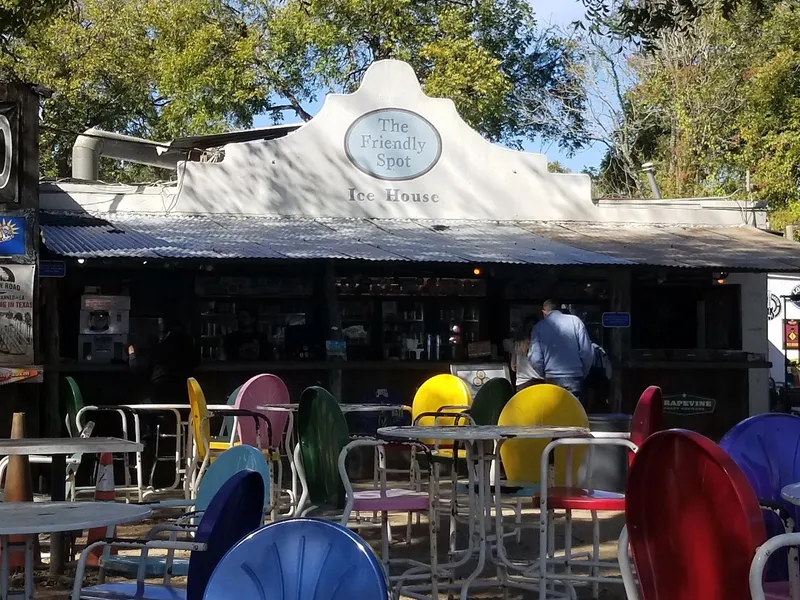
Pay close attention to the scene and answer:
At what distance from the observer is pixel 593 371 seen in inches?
444

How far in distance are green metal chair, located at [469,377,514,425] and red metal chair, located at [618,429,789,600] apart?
13.0 ft

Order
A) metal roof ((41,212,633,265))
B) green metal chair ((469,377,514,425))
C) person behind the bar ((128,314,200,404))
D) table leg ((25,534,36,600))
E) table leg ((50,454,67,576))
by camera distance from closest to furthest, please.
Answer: table leg ((25,534,36,600)) < table leg ((50,454,67,576)) < green metal chair ((469,377,514,425)) < metal roof ((41,212,633,265)) < person behind the bar ((128,314,200,404))

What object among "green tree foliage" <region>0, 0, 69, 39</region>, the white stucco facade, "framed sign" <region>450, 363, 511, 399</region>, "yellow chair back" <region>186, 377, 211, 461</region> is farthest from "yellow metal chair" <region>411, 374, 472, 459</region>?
"green tree foliage" <region>0, 0, 69, 39</region>

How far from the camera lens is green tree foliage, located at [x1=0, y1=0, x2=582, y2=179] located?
22.1 metres

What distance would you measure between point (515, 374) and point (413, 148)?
9.07 feet

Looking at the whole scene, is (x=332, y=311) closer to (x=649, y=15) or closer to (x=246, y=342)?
(x=246, y=342)

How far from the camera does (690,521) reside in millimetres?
2818

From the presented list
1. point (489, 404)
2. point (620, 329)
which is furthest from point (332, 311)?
point (489, 404)

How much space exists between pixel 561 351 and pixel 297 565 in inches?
282

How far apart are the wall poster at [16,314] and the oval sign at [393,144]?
14.5ft

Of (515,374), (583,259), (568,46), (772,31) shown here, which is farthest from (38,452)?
(568,46)

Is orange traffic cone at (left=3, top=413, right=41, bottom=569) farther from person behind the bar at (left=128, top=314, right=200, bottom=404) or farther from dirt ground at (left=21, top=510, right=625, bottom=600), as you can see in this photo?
person behind the bar at (left=128, top=314, right=200, bottom=404)

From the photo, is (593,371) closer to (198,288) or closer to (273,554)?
(198,288)

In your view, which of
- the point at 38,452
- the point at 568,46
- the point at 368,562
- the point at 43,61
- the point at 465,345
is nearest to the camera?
the point at 368,562
